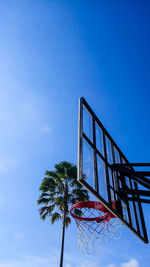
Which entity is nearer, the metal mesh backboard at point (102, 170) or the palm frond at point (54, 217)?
the metal mesh backboard at point (102, 170)

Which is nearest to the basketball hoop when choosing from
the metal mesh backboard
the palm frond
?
the metal mesh backboard

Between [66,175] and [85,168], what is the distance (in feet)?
33.2

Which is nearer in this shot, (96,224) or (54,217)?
(96,224)

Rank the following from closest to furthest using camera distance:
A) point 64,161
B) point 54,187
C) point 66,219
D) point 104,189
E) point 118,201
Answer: point 104,189, point 118,201, point 66,219, point 54,187, point 64,161

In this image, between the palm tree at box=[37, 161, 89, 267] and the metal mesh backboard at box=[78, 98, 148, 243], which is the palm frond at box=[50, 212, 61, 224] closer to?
the palm tree at box=[37, 161, 89, 267]

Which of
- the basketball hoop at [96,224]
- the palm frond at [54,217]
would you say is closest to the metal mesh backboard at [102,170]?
the basketball hoop at [96,224]

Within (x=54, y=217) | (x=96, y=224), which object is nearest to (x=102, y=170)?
(x=96, y=224)

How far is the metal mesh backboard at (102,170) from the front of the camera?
4.43 m

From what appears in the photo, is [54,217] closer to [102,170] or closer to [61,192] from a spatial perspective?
[61,192]

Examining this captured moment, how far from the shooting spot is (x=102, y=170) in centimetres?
516

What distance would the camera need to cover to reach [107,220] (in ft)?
25.6

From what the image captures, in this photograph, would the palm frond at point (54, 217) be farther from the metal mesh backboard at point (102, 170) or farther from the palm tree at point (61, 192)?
the metal mesh backboard at point (102, 170)

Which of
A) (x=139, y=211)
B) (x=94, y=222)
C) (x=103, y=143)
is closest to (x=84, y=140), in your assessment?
(x=103, y=143)

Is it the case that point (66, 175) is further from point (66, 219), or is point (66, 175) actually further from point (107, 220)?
point (107, 220)
